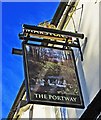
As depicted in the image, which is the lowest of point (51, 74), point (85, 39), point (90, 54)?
point (51, 74)

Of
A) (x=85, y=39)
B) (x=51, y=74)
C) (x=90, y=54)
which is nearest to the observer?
(x=51, y=74)

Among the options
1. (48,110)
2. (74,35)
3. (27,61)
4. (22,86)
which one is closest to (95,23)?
(74,35)

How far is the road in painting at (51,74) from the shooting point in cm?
556

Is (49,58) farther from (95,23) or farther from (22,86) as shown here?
(22,86)

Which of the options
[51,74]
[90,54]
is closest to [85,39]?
[90,54]

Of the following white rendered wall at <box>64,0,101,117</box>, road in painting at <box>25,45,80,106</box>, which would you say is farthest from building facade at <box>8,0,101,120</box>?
road in painting at <box>25,45,80,106</box>

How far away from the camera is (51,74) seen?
606 centimetres

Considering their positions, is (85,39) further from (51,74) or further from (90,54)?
(51,74)

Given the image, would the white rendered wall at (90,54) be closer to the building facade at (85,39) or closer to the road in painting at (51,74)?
the building facade at (85,39)

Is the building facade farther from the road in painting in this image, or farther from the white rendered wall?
the road in painting

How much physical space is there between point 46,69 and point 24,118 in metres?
6.72

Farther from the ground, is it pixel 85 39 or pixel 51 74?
pixel 85 39

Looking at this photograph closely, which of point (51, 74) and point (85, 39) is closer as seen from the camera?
point (51, 74)

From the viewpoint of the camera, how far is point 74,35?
701 cm
